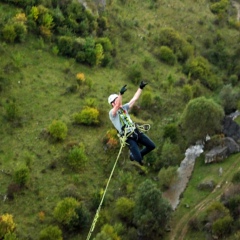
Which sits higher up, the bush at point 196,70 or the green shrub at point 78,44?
the green shrub at point 78,44

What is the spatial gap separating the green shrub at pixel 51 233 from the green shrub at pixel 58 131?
32.1 ft

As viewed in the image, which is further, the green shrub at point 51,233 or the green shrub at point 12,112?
the green shrub at point 12,112

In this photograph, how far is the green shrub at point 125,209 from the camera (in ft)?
131

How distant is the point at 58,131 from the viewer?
146 feet

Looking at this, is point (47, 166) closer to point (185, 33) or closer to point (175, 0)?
point (185, 33)

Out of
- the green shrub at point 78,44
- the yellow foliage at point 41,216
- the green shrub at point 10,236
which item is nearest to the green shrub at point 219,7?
the green shrub at point 78,44

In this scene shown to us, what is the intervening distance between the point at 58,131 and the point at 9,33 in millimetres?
13170

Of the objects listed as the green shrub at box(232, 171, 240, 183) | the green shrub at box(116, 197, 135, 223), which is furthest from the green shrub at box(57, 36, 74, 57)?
the green shrub at box(232, 171, 240, 183)

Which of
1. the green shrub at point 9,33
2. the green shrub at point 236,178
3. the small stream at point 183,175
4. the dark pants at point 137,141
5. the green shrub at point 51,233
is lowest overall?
the small stream at point 183,175

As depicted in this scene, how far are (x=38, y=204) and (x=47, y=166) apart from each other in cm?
393

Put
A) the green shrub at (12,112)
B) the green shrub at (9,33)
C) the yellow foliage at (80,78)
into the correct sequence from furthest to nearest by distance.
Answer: the yellow foliage at (80,78), the green shrub at (9,33), the green shrub at (12,112)

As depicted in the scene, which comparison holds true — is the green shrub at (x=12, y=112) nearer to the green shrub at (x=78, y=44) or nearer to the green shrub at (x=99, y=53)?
the green shrub at (x=78, y=44)

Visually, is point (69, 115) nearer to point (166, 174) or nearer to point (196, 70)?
point (166, 174)

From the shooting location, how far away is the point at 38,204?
39.6m
